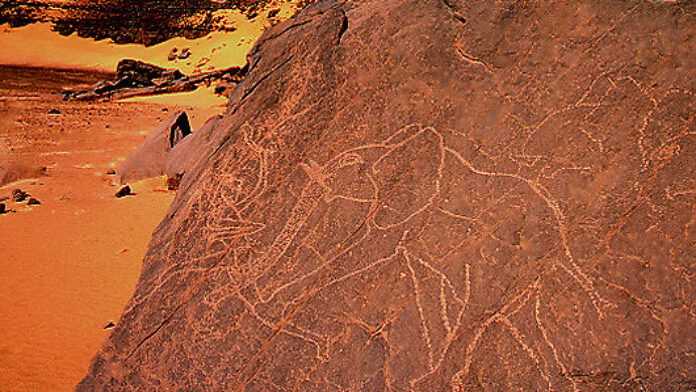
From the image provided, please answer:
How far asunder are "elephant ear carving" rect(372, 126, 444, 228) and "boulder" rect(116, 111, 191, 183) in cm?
399

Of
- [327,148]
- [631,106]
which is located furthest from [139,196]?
[631,106]

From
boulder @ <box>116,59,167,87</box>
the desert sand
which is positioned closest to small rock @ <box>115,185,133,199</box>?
the desert sand

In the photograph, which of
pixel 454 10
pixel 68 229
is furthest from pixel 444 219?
pixel 68 229

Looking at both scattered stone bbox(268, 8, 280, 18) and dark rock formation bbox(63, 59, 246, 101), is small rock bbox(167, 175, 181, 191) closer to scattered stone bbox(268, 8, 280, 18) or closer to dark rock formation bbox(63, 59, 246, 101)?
dark rock formation bbox(63, 59, 246, 101)

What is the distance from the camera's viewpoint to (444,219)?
2154 millimetres

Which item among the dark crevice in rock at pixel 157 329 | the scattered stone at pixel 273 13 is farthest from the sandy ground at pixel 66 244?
the scattered stone at pixel 273 13

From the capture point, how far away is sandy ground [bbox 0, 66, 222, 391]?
3123mm

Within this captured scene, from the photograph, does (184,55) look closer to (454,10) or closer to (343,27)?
(343,27)

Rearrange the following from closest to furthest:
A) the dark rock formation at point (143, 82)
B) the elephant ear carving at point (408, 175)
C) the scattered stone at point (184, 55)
A: the elephant ear carving at point (408, 175) < the dark rock formation at point (143, 82) < the scattered stone at point (184, 55)

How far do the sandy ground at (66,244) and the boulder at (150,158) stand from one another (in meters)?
0.18

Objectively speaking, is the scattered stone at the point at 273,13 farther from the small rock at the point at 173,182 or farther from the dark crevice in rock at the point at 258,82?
the dark crevice in rock at the point at 258,82

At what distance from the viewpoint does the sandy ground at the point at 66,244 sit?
3.12m

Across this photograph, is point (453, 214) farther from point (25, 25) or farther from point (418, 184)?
point (25, 25)

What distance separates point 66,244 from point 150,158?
65.9 inches
